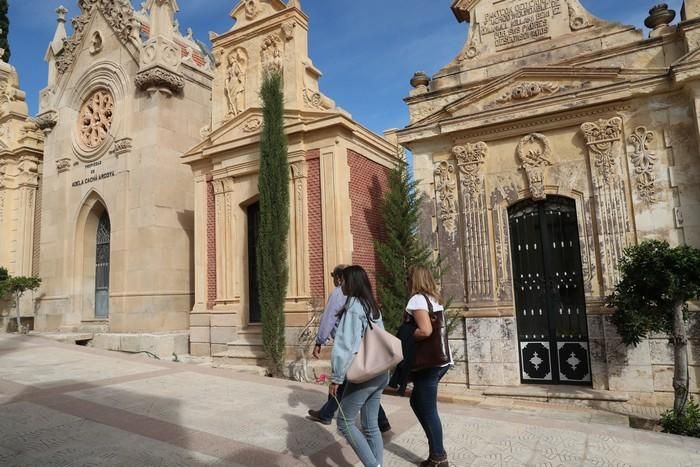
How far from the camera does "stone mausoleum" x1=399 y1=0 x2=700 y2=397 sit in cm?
802

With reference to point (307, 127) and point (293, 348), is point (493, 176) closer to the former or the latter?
point (307, 127)

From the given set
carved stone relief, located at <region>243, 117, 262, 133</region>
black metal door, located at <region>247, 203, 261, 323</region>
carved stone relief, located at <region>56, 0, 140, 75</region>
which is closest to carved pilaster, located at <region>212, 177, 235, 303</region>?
black metal door, located at <region>247, 203, 261, 323</region>

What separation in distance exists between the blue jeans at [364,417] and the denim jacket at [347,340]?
13 centimetres

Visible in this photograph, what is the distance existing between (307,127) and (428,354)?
8104 mm

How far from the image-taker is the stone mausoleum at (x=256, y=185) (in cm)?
1112

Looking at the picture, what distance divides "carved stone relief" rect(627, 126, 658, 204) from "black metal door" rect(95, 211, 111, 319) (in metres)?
15.1

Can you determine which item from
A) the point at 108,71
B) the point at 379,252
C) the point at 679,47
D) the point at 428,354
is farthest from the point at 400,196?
the point at 108,71

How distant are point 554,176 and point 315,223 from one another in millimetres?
5088

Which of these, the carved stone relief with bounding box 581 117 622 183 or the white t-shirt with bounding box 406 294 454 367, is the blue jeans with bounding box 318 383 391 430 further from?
the carved stone relief with bounding box 581 117 622 183

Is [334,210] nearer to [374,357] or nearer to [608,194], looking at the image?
[608,194]

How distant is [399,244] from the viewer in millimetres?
9875

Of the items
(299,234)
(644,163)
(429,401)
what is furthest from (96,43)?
(429,401)

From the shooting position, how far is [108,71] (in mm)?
16500

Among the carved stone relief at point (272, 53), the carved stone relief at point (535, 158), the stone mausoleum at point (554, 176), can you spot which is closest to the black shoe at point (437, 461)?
the stone mausoleum at point (554, 176)
